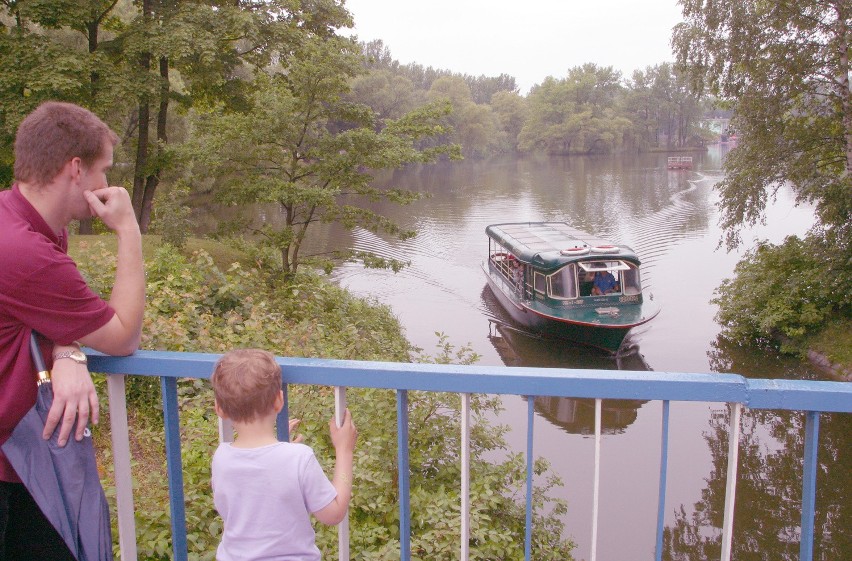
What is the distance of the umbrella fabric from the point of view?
79.5 inches

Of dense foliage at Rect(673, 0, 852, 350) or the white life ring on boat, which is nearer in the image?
dense foliage at Rect(673, 0, 852, 350)

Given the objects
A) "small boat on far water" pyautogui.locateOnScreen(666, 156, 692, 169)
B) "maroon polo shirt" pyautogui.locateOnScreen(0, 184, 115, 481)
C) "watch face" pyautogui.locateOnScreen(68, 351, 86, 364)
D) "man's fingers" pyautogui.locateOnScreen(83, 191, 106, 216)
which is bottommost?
"small boat on far water" pyautogui.locateOnScreen(666, 156, 692, 169)

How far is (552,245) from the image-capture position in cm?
2198

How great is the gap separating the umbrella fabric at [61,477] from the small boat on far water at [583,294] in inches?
688

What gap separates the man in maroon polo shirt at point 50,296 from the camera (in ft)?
6.36

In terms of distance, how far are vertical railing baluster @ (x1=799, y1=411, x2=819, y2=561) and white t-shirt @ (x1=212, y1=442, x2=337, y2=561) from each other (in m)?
1.33

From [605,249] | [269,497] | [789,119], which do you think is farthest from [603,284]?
[269,497]

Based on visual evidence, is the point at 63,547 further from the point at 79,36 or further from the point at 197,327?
the point at 79,36

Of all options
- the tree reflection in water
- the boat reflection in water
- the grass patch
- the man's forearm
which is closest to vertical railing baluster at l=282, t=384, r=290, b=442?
the man's forearm

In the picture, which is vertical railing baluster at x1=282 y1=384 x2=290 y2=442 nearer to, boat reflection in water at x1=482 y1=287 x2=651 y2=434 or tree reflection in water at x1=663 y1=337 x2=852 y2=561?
tree reflection in water at x1=663 y1=337 x2=852 y2=561

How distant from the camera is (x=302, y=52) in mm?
16781

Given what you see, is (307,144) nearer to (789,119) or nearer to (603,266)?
(603,266)

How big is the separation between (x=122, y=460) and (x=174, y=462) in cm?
18

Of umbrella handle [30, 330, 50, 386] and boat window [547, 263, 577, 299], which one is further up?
umbrella handle [30, 330, 50, 386]
